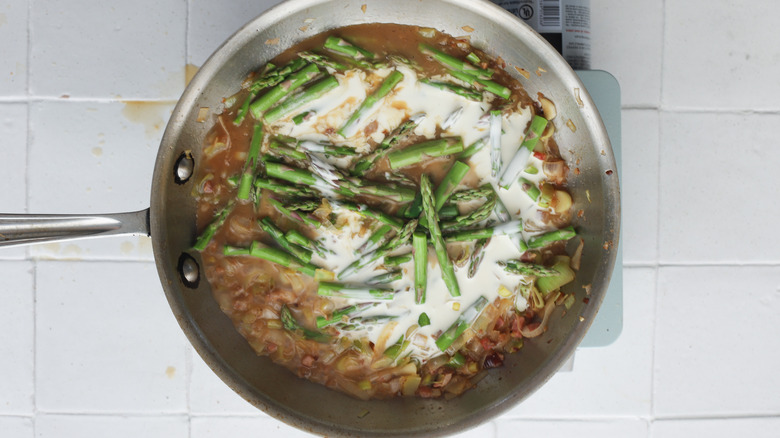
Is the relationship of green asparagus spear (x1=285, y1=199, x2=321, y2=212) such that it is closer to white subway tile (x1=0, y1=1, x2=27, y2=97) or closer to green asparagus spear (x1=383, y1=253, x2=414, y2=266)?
green asparagus spear (x1=383, y1=253, x2=414, y2=266)

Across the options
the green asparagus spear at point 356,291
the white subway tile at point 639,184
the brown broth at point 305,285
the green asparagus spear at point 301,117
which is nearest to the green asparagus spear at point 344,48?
the brown broth at point 305,285

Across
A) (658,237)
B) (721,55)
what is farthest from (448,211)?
(721,55)

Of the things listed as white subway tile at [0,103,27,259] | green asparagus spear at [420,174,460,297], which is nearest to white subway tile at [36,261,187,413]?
white subway tile at [0,103,27,259]

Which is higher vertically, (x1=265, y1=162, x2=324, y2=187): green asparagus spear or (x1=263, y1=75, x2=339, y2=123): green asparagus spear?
(x1=263, y1=75, x2=339, y2=123): green asparagus spear

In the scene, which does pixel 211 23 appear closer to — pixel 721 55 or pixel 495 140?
pixel 495 140

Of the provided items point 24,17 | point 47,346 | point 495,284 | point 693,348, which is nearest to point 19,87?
point 24,17

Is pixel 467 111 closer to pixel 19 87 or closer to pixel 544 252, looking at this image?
pixel 544 252

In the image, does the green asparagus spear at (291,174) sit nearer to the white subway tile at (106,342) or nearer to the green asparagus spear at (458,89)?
the green asparagus spear at (458,89)
